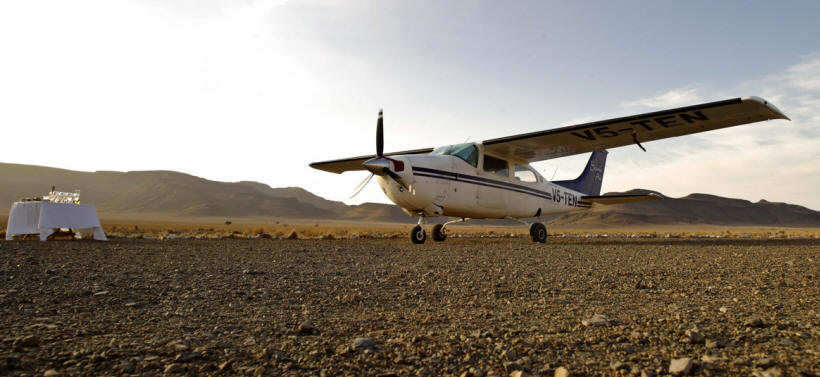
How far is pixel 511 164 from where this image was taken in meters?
12.6

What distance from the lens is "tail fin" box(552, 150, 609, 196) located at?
1609 cm

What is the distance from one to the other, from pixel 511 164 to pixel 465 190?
241cm

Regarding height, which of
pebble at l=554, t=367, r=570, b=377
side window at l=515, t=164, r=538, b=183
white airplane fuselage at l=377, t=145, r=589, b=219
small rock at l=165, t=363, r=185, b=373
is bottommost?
small rock at l=165, t=363, r=185, b=373

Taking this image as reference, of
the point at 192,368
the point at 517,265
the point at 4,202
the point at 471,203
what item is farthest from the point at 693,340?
the point at 4,202

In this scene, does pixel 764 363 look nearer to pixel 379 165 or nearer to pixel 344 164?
pixel 379 165

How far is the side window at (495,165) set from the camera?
11914 millimetres

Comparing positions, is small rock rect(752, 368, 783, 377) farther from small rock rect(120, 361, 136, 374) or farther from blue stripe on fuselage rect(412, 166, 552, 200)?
blue stripe on fuselage rect(412, 166, 552, 200)

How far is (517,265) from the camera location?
565 centimetres

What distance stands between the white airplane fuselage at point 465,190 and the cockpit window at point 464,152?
13cm

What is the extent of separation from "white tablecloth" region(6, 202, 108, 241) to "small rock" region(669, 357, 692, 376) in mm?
11469

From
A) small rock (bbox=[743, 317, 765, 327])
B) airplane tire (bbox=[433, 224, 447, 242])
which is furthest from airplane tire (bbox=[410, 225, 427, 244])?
small rock (bbox=[743, 317, 765, 327])

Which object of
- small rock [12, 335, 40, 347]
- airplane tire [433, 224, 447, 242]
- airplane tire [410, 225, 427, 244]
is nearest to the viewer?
small rock [12, 335, 40, 347]

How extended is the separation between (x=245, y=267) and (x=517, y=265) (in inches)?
135

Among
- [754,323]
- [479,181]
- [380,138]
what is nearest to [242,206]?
[479,181]
